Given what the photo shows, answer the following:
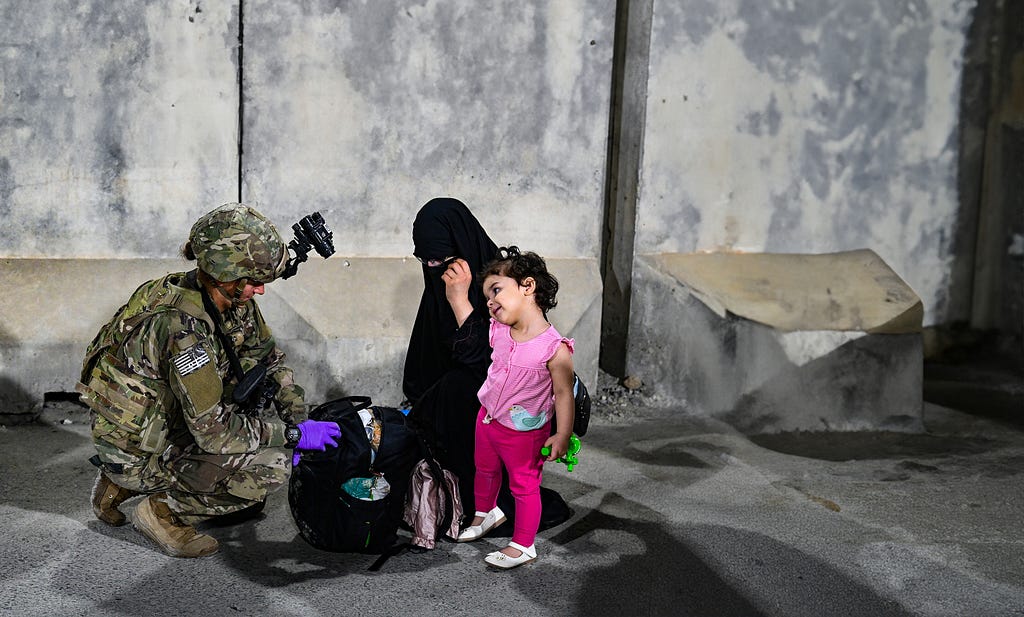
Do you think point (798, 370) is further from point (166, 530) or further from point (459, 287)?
point (166, 530)

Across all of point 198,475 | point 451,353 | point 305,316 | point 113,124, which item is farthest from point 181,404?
point 113,124

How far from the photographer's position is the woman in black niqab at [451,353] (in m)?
→ 4.07

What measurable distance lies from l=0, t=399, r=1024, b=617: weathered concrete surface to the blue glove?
48cm

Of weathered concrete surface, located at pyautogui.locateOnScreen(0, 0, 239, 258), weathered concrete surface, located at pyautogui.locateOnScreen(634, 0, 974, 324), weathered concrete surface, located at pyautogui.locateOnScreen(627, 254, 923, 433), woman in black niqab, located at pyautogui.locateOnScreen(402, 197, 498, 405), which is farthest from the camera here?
weathered concrete surface, located at pyautogui.locateOnScreen(634, 0, 974, 324)

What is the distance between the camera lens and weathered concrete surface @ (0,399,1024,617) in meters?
3.52

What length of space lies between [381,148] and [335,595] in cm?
292

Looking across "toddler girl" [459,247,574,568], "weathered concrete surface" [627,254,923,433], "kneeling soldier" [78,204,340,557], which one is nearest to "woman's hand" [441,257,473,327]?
"toddler girl" [459,247,574,568]

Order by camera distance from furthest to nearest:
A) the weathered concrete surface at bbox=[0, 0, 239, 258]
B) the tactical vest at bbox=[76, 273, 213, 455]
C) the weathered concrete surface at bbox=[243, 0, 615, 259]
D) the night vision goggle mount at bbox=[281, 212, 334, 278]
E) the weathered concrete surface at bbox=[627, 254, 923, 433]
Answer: the weathered concrete surface at bbox=[627, 254, 923, 433], the weathered concrete surface at bbox=[243, 0, 615, 259], the weathered concrete surface at bbox=[0, 0, 239, 258], the night vision goggle mount at bbox=[281, 212, 334, 278], the tactical vest at bbox=[76, 273, 213, 455]

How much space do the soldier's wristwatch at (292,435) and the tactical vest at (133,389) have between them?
44 cm

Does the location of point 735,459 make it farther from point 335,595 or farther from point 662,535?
point 335,595

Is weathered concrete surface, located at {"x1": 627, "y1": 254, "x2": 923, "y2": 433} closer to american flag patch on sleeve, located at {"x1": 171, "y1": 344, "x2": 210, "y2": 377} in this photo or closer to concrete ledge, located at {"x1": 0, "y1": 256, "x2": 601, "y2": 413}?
concrete ledge, located at {"x1": 0, "y1": 256, "x2": 601, "y2": 413}

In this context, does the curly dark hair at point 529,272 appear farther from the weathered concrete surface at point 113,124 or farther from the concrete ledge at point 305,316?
the weathered concrete surface at point 113,124

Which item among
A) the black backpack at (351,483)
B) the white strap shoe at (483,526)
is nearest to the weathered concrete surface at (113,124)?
the black backpack at (351,483)

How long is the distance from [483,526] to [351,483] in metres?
0.59
